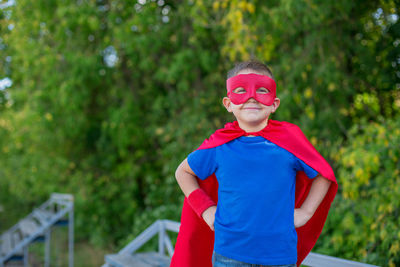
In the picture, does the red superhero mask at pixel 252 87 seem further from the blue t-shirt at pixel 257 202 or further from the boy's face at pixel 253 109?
the blue t-shirt at pixel 257 202

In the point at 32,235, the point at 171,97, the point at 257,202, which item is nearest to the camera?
the point at 257,202

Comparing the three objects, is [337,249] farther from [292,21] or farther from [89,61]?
[89,61]

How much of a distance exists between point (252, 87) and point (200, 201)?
54 centimetres

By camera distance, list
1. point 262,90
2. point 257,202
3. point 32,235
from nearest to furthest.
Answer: point 257,202 < point 262,90 < point 32,235

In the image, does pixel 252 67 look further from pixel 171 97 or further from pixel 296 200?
pixel 171 97

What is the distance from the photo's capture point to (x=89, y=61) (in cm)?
696

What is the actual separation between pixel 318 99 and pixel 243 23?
4.45 ft

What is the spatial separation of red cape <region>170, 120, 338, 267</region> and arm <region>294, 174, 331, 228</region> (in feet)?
0.14

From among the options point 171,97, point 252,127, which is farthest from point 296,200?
point 171,97

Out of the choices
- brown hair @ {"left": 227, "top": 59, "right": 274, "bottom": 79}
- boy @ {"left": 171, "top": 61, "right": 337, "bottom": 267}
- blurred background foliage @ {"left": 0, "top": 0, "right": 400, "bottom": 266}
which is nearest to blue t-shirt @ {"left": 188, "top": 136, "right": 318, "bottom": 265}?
boy @ {"left": 171, "top": 61, "right": 337, "bottom": 267}

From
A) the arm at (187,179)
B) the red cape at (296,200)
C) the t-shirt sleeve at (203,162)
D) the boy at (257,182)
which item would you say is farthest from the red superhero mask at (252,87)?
the arm at (187,179)

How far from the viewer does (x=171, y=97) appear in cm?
737

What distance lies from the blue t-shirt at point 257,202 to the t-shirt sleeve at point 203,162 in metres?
0.05

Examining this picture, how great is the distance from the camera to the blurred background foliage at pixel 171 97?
4.00m
